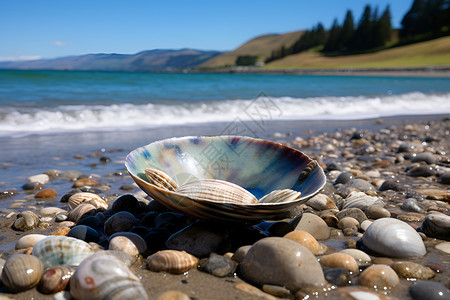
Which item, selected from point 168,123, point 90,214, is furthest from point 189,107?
point 90,214

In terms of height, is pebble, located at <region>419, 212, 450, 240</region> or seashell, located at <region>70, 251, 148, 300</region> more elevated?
seashell, located at <region>70, 251, 148, 300</region>

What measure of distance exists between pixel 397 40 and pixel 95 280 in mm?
103759

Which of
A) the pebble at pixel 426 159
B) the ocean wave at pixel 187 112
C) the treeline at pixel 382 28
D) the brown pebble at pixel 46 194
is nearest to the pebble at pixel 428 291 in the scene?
the brown pebble at pixel 46 194

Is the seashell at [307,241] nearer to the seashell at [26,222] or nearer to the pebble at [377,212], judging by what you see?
the pebble at [377,212]

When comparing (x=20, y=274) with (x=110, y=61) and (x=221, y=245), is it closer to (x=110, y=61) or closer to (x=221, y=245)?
(x=221, y=245)

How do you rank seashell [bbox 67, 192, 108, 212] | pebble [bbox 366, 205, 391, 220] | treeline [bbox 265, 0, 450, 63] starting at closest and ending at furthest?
pebble [bbox 366, 205, 391, 220] → seashell [bbox 67, 192, 108, 212] → treeline [bbox 265, 0, 450, 63]

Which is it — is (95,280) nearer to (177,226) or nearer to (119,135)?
(177,226)

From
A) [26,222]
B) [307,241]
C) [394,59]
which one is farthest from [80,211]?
[394,59]

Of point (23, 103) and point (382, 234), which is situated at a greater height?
point (23, 103)

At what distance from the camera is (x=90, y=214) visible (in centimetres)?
257

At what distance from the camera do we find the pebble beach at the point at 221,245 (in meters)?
1.62

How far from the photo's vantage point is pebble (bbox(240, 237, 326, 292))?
1.65 metres

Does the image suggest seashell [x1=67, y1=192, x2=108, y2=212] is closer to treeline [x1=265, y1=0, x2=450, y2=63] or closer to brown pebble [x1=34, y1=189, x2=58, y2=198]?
brown pebble [x1=34, y1=189, x2=58, y2=198]

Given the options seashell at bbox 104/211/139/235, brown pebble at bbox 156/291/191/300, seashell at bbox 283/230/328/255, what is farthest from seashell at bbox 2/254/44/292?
seashell at bbox 283/230/328/255
